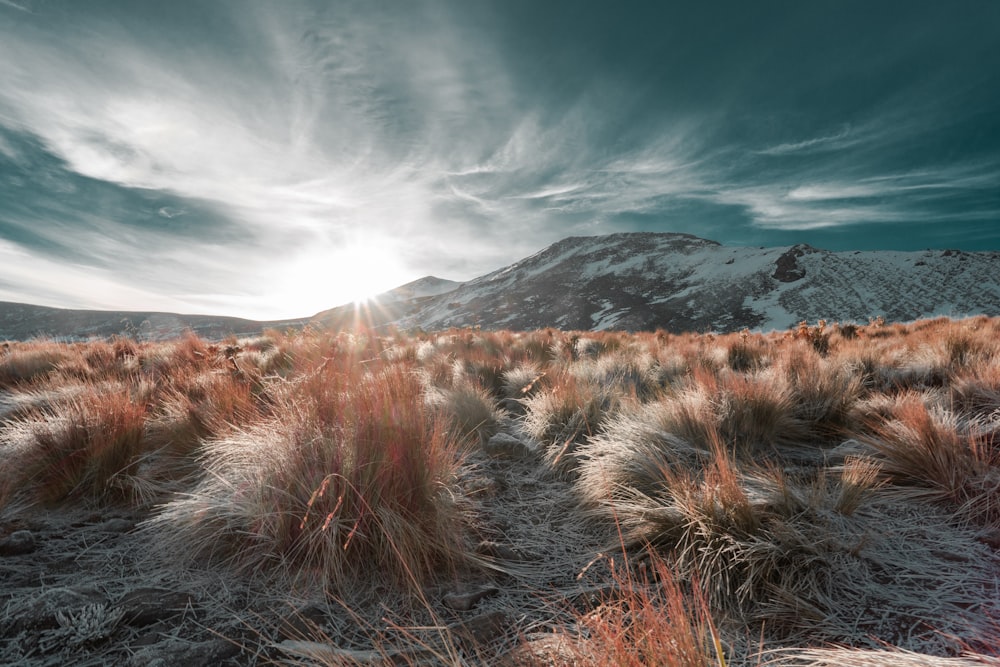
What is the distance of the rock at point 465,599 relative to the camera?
172 cm

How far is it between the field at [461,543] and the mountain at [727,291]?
2187 cm

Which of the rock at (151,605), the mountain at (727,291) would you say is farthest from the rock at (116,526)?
the mountain at (727,291)

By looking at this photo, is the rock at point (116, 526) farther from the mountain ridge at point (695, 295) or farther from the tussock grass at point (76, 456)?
the mountain ridge at point (695, 295)

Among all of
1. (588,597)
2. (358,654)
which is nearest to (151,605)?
(358,654)

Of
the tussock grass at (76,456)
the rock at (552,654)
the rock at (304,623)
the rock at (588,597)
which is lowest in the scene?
the rock at (588,597)

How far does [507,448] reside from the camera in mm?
3709

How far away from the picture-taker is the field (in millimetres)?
1425

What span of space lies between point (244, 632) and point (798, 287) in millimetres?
65504

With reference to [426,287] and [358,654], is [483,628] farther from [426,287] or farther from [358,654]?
[426,287]

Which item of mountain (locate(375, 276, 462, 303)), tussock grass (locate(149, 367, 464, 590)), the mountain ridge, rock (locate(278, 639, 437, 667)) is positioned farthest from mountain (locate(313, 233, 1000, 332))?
mountain (locate(375, 276, 462, 303))

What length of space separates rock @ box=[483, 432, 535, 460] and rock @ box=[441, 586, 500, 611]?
1.78 metres

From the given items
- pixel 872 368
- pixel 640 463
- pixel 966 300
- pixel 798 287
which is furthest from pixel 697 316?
pixel 640 463

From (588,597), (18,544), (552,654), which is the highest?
(18,544)

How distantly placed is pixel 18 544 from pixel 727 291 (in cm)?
6765
